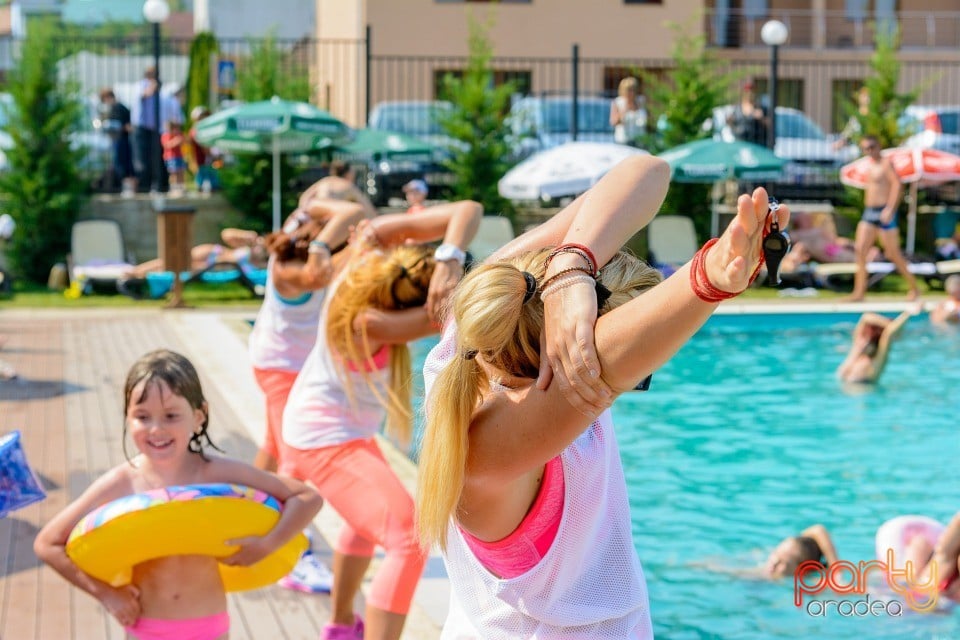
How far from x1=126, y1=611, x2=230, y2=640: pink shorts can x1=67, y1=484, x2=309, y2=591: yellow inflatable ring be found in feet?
0.48

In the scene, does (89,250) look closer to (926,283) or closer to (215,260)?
(215,260)

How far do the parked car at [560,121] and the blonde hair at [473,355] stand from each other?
1834 centimetres

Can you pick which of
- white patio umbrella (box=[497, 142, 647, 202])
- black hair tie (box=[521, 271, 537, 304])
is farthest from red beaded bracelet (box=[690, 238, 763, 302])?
white patio umbrella (box=[497, 142, 647, 202])

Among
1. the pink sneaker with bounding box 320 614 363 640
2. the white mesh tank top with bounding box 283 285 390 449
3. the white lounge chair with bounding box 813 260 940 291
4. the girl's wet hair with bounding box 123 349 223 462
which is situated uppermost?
the girl's wet hair with bounding box 123 349 223 462

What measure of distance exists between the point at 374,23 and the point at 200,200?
625 inches

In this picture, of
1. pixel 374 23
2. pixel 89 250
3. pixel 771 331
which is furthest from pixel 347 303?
pixel 374 23

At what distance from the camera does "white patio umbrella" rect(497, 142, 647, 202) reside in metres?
16.8

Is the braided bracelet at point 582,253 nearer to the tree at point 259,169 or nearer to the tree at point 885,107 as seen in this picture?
the tree at point 259,169

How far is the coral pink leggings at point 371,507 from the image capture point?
401 centimetres

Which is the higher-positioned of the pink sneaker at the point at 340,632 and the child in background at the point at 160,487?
the child in background at the point at 160,487

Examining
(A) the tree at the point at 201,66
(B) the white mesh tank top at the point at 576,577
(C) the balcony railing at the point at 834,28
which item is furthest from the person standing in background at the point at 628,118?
(C) the balcony railing at the point at 834,28

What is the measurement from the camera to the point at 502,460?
2141mm

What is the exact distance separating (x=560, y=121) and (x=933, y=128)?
6179 mm

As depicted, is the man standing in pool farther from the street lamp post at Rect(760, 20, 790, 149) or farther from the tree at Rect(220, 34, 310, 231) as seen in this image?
the tree at Rect(220, 34, 310, 231)
